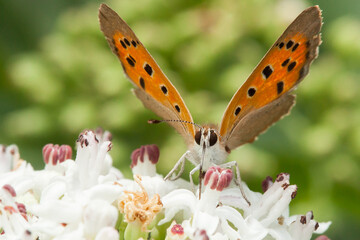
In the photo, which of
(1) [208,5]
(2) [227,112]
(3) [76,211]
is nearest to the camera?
(3) [76,211]

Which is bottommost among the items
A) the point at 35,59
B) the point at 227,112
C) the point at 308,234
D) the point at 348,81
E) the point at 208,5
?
the point at 308,234

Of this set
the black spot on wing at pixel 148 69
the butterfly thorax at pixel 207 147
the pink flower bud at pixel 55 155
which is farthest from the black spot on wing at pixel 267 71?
the pink flower bud at pixel 55 155

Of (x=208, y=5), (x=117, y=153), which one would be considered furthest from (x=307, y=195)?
(x=208, y=5)

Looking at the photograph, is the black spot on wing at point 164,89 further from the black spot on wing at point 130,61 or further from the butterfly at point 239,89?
the black spot on wing at point 130,61

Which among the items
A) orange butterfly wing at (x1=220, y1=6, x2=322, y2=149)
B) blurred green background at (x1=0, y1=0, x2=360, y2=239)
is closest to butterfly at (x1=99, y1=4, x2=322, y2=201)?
orange butterfly wing at (x1=220, y1=6, x2=322, y2=149)

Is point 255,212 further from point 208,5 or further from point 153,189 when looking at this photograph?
point 208,5

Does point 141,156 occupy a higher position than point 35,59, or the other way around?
point 35,59

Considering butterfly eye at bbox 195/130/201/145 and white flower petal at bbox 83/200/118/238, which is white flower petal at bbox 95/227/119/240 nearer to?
white flower petal at bbox 83/200/118/238
